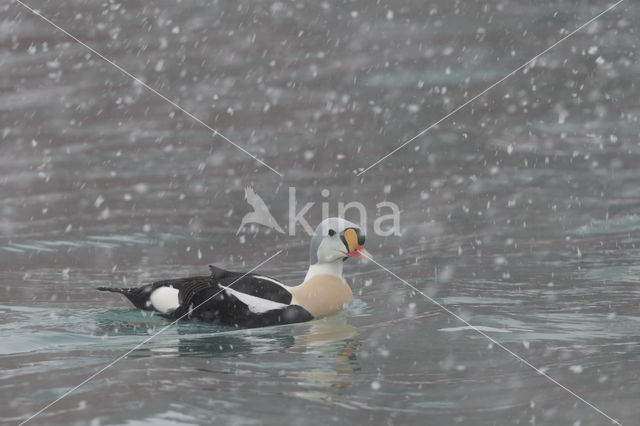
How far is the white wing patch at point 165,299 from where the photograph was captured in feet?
28.0

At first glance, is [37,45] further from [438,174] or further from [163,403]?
[163,403]

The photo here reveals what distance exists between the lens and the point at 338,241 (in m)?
8.80

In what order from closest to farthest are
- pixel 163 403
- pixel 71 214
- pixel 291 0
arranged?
pixel 163 403
pixel 71 214
pixel 291 0

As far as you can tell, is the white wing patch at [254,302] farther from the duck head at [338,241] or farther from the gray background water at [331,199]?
the duck head at [338,241]

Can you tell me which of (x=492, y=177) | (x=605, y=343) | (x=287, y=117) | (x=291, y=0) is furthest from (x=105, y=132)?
(x=605, y=343)

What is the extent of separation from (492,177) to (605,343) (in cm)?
668

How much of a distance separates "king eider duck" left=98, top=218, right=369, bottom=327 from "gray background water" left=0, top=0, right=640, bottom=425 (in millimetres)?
137

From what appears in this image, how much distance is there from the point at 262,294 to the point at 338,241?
845mm

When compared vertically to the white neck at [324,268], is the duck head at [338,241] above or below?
above

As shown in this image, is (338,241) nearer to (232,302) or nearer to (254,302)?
(254,302)

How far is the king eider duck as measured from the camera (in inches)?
329

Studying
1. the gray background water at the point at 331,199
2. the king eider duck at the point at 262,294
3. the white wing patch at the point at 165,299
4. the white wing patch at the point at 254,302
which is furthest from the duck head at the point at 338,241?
the white wing patch at the point at 165,299

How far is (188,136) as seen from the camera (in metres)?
15.9

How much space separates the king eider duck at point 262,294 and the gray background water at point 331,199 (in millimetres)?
137
